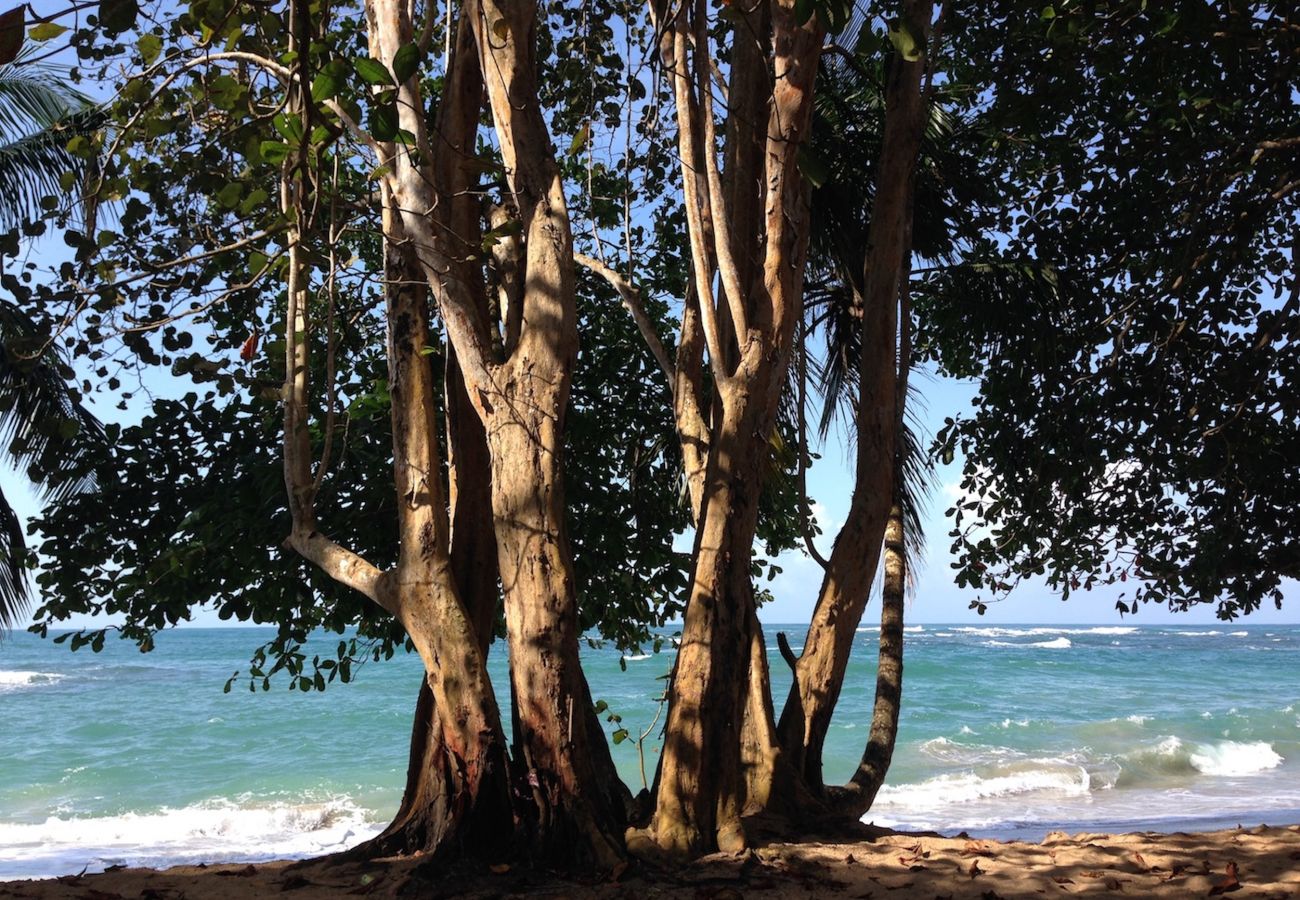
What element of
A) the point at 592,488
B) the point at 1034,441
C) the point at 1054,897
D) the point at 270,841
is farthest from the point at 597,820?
the point at 270,841

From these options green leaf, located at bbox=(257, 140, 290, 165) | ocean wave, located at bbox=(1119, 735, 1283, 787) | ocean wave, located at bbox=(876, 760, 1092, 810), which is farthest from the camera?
ocean wave, located at bbox=(1119, 735, 1283, 787)

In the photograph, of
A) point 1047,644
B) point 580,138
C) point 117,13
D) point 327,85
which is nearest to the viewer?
point 117,13

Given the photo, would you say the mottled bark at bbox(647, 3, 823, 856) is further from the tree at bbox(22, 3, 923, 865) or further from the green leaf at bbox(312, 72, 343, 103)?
the green leaf at bbox(312, 72, 343, 103)

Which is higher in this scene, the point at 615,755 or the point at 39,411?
the point at 39,411

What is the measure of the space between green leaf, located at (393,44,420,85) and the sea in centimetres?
286

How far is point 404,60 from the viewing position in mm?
2967

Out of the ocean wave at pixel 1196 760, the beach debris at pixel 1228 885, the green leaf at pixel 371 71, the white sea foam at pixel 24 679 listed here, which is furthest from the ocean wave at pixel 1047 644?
the green leaf at pixel 371 71

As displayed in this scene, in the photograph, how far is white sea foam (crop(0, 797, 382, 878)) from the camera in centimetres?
1055

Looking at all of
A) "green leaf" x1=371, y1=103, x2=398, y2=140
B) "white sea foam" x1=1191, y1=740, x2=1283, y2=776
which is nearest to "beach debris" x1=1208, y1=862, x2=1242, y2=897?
"green leaf" x1=371, y1=103, x2=398, y2=140

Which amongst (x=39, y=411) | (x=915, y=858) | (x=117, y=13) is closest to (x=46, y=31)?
(x=117, y=13)

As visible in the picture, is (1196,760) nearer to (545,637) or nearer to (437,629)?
(545,637)

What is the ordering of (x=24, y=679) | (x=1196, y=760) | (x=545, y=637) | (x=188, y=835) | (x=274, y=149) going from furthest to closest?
(x=24, y=679)
(x=1196, y=760)
(x=188, y=835)
(x=545, y=637)
(x=274, y=149)

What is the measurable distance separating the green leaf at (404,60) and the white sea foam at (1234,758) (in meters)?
15.6

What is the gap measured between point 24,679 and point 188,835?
2101 cm
